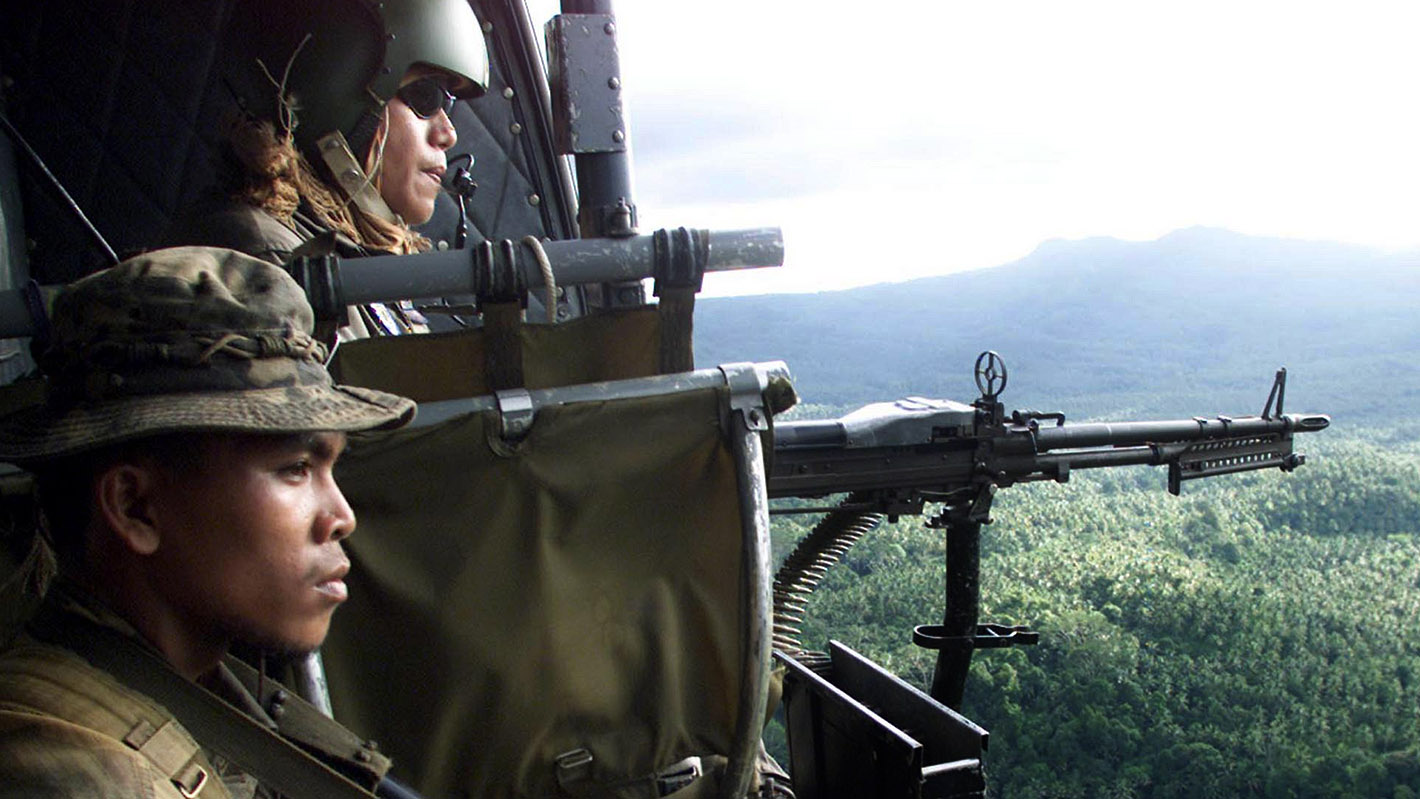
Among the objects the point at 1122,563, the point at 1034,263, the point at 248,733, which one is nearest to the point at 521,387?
the point at 248,733

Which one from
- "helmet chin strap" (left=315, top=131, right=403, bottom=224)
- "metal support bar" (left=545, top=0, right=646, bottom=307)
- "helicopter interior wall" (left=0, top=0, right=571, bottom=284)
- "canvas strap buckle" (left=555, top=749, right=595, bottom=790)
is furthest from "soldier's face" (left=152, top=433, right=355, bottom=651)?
"helicopter interior wall" (left=0, top=0, right=571, bottom=284)

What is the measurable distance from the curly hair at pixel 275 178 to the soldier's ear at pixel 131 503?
108cm

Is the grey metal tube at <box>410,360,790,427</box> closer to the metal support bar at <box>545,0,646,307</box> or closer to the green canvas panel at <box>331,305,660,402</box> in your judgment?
the green canvas panel at <box>331,305,660,402</box>

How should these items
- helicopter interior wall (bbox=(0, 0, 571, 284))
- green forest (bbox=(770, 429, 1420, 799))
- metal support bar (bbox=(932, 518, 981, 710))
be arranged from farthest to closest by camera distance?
green forest (bbox=(770, 429, 1420, 799)), metal support bar (bbox=(932, 518, 981, 710)), helicopter interior wall (bbox=(0, 0, 571, 284))

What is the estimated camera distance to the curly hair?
224 cm

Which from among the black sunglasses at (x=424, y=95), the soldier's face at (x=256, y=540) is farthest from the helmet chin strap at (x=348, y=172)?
the soldier's face at (x=256, y=540)

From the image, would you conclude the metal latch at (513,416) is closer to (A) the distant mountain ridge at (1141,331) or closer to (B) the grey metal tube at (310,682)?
(B) the grey metal tube at (310,682)

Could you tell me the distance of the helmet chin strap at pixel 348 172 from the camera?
252 centimetres

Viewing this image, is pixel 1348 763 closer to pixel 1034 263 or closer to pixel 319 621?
pixel 319 621

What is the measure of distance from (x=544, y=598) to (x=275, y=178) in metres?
1.07

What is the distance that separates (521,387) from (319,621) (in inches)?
19.8

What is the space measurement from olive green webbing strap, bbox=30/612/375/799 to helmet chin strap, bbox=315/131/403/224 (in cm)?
147

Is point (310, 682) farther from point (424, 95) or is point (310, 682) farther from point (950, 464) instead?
point (950, 464)

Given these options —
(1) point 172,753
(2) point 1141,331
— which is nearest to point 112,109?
(1) point 172,753
